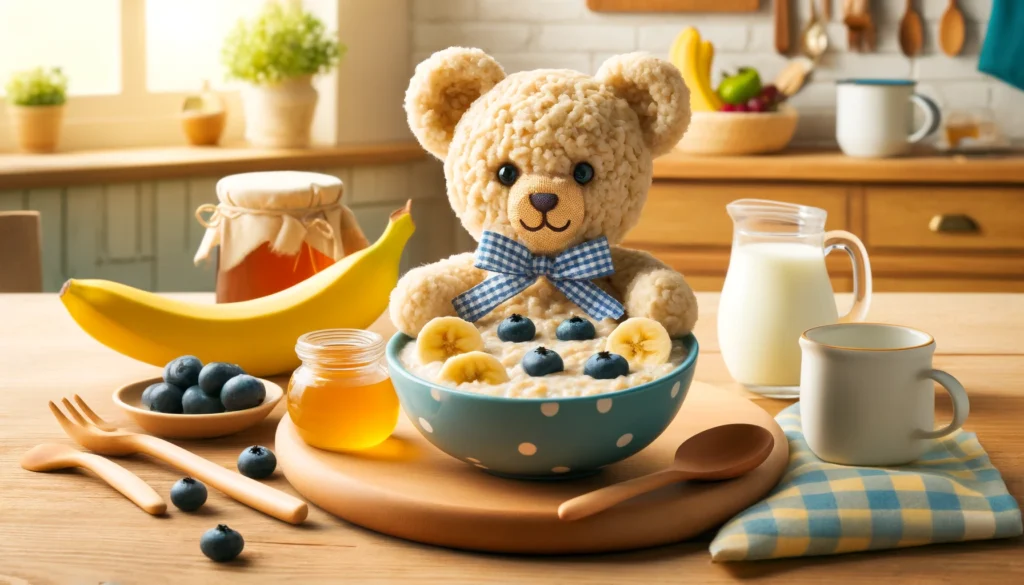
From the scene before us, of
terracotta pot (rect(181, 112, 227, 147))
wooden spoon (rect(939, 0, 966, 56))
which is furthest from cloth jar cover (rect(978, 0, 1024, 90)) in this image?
terracotta pot (rect(181, 112, 227, 147))

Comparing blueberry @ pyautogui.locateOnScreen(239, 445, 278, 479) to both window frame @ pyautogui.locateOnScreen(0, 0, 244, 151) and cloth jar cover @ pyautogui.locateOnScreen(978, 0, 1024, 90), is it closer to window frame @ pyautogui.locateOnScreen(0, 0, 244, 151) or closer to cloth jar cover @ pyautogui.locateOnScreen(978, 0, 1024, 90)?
window frame @ pyautogui.locateOnScreen(0, 0, 244, 151)

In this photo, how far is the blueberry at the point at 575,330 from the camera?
86 cm

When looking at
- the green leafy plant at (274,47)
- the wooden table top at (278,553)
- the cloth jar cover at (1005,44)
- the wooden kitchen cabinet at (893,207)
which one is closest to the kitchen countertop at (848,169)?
Result: the wooden kitchen cabinet at (893,207)

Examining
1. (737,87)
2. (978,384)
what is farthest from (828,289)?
(737,87)

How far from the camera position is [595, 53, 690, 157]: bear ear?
90 centimetres

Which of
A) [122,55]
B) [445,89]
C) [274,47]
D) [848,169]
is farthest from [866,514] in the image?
[122,55]

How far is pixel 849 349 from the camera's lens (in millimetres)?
833

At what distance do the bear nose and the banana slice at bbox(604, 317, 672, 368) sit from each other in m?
0.11

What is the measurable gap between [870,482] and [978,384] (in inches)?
15.9

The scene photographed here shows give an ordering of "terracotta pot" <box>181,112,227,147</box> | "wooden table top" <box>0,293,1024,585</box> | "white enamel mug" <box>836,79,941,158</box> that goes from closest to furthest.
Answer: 1. "wooden table top" <box>0,293,1024,585</box>
2. "white enamel mug" <box>836,79,941,158</box>
3. "terracotta pot" <box>181,112,227,147</box>

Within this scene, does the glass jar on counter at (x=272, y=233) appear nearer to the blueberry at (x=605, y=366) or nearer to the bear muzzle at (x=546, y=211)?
the bear muzzle at (x=546, y=211)

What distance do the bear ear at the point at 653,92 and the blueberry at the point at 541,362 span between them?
0.23 meters

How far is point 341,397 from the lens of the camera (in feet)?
2.87

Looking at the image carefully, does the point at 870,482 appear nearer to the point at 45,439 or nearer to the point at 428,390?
the point at 428,390
